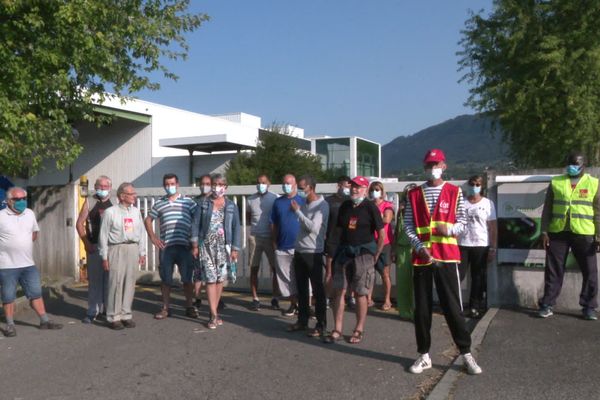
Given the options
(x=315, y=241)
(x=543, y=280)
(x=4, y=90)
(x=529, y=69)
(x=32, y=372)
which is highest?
(x=529, y=69)

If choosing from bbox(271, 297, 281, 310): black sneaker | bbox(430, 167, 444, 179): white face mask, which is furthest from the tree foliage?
bbox(430, 167, 444, 179): white face mask

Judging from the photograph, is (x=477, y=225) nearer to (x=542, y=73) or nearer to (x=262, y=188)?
(x=262, y=188)

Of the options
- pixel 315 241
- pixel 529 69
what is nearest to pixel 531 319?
pixel 315 241

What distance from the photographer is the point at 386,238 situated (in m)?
8.92

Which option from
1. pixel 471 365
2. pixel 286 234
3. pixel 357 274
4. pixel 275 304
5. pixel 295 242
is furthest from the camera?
pixel 275 304

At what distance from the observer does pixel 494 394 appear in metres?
5.25

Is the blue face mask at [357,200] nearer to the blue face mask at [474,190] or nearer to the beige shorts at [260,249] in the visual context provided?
the blue face mask at [474,190]

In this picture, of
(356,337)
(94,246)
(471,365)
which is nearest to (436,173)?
(471,365)

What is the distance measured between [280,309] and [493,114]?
14.3m

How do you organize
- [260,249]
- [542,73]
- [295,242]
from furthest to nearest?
1. [542,73]
2. [260,249]
3. [295,242]

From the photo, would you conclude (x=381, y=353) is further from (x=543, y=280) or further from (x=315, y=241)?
(x=543, y=280)

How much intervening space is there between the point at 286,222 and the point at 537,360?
11.9 feet

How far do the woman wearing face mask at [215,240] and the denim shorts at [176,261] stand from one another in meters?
0.52

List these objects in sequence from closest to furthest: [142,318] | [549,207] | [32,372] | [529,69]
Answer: [32,372] < [549,207] < [142,318] < [529,69]
